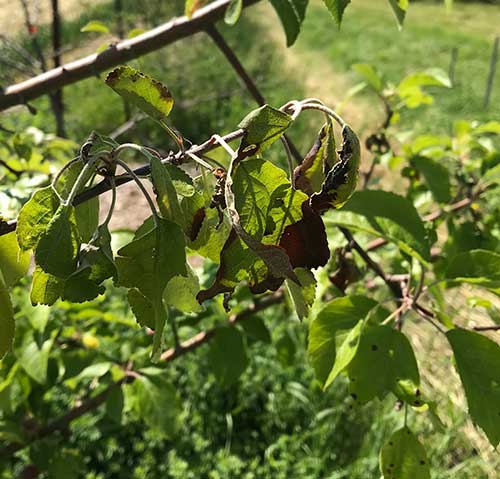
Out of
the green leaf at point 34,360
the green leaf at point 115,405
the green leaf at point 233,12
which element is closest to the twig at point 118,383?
the green leaf at point 115,405

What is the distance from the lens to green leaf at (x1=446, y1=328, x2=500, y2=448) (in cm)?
79

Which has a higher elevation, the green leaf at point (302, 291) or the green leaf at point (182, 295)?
the green leaf at point (182, 295)

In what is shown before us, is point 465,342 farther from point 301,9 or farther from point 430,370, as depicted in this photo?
point 430,370

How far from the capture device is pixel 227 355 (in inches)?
54.7

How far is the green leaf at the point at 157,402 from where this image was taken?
135 centimetres

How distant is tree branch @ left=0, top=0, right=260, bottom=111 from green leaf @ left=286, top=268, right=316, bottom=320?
0.54 meters

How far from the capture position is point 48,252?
450 millimetres

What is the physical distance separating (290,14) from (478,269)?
0.42 meters

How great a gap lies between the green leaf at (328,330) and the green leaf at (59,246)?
1.57 ft

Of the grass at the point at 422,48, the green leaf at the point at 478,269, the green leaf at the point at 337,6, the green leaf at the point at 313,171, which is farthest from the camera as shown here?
the grass at the point at 422,48

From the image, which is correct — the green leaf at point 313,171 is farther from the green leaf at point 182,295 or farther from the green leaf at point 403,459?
the green leaf at point 403,459

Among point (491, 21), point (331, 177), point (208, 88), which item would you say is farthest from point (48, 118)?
point (491, 21)

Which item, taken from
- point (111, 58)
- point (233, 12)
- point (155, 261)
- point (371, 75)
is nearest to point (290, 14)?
point (233, 12)

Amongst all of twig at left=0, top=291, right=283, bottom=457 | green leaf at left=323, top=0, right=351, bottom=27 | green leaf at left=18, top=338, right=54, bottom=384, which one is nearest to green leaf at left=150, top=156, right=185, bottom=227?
green leaf at left=323, top=0, right=351, bottom=27
